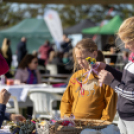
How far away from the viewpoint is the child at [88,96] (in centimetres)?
189

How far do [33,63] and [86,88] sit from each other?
9.39ft

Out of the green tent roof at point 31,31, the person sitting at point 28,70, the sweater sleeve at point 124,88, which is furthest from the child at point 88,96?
the green tent roof at point 31,31

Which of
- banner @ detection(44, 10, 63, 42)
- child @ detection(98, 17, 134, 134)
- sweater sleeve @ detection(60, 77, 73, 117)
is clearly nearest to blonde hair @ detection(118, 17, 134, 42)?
child @ detection(98, 17, 134, 134)

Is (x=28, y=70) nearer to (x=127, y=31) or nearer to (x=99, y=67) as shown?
(x=99, y=67)

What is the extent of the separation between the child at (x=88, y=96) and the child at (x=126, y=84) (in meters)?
0.18

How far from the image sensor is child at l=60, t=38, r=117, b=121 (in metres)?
1.89

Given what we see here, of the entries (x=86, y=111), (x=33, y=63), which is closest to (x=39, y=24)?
(x=33, y=63)

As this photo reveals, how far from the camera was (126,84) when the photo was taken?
5.26 feet

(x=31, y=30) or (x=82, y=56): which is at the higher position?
(x=31, y=30)

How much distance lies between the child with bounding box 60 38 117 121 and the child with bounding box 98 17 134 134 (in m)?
0.18

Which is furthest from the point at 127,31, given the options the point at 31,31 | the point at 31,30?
the point at 31,30

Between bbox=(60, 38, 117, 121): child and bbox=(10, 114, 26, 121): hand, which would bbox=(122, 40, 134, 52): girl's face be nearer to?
bbox=(60, 38, 117, 121): child

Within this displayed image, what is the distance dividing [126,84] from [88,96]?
1.50 feet

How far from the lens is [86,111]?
2000 mm
